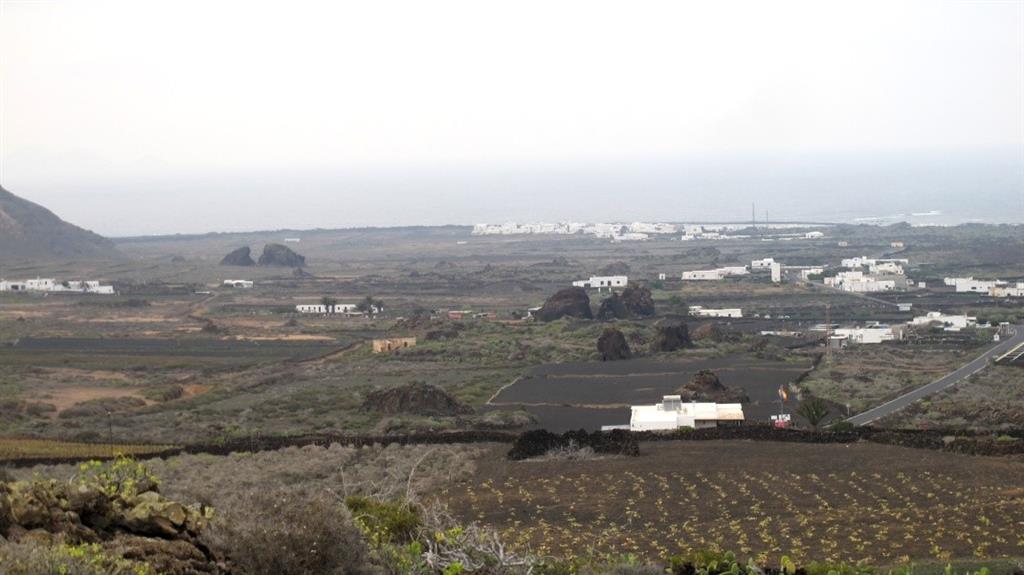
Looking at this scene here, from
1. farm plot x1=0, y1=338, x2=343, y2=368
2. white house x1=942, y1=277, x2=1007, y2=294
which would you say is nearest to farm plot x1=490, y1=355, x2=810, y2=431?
farm plot x1=0, y1=338, x2=343, y2=368

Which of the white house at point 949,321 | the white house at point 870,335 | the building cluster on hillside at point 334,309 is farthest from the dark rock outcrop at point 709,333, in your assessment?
the building cluster on hillside at point 334,309

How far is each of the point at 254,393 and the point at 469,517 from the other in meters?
23.5

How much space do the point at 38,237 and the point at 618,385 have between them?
304 feet

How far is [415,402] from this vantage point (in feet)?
125

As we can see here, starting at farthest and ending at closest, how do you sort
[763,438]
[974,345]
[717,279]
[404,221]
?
[404,221] → [717,279] → [974,345] → [763,438]

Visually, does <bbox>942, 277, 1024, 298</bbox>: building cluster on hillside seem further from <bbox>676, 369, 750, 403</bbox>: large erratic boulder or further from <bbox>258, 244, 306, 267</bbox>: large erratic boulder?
<bbox>258, 244, 306, 267</bbox>: large erratic boulder

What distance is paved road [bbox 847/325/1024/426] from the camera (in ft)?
115

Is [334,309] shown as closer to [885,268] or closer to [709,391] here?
→ [885,268]

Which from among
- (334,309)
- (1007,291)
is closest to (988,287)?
(1007,291)

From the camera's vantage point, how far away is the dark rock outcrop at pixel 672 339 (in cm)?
5178

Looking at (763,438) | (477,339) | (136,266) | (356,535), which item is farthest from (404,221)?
(356,535)

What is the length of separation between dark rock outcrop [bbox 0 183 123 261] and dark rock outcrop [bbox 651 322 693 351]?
8026 cm

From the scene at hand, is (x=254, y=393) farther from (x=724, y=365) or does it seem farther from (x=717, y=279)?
(x=717, y=279)

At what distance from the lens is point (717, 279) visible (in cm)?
8925
